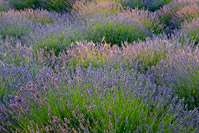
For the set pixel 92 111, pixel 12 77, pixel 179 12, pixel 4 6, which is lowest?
pixel 12 77

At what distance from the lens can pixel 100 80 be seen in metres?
2.38

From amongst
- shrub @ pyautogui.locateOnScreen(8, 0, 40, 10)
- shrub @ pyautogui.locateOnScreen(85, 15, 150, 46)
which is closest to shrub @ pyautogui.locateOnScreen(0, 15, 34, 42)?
shrub @ pyautogui.locateOnScreen(85, 15, 150, 46)

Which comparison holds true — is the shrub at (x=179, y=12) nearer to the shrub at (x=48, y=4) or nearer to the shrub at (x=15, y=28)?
the shrub at (x=48, y=4)

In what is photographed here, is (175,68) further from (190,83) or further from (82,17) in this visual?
(82,17)

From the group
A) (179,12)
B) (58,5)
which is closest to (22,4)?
(58,5)

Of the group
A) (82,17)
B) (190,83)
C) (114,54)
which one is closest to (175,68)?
(190,83)

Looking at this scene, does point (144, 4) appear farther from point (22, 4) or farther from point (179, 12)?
point (22, 4)

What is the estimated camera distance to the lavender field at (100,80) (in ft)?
6.15

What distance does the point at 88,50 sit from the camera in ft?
11.5

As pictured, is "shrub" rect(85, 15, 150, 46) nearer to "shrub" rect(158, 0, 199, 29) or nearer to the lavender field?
the lavender field

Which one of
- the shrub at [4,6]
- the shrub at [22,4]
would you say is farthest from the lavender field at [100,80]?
the shrub at [22,4]

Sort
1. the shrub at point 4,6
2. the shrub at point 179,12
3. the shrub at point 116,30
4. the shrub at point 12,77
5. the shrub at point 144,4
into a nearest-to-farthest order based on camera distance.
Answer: the shrub at point 12,77, the shrub at point 116,30, the shrub at point 179,12, the shrub at point 4,6, the shrub at point 144,4

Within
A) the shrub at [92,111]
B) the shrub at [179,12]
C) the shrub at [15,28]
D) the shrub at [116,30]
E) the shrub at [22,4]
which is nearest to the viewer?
the shrub at [92,111]

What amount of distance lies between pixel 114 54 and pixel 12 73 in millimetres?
1427
